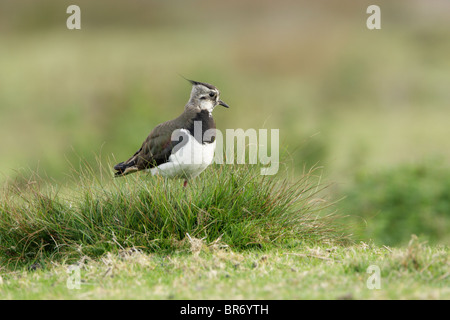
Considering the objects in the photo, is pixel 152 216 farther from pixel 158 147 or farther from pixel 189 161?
pixel 158 147

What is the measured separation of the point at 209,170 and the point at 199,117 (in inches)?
28.6

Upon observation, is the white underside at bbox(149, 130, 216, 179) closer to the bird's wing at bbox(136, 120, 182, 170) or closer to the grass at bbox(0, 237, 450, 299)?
the bird's wing at bbox(136, 120, 182, 170)

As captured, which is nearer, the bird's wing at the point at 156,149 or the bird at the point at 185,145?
the bird at the point at 185,145

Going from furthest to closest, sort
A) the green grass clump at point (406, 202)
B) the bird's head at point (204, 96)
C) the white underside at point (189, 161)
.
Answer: the green grass clump at point (406, 202), the bird's head at point (204, 96), the white underside at point (189, 161)

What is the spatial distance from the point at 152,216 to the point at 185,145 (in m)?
1.32

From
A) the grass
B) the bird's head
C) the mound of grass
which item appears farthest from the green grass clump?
the grass

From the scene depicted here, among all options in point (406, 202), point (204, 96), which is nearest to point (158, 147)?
point (204, 96)

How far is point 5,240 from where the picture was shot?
7.82m

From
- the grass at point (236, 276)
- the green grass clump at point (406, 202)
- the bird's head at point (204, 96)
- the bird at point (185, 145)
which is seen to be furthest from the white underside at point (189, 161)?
the green grass clump at point (406, 202)

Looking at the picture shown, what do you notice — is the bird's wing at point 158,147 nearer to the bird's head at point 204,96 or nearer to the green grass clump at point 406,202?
the bird's head at point 204,96

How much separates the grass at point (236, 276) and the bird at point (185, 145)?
141cm

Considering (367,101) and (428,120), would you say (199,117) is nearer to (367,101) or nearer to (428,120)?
(428,120)

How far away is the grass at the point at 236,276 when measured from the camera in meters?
5.99

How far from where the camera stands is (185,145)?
854 centimetres
